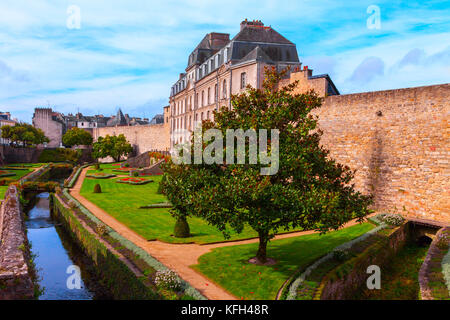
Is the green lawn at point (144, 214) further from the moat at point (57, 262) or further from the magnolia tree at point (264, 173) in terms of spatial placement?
the magnolia tree at point (264, 173)

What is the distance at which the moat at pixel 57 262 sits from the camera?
48.9 feet

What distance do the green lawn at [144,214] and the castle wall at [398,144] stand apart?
900cm

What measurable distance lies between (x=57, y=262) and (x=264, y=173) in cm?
1321

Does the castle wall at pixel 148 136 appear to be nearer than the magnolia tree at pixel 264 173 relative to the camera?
No

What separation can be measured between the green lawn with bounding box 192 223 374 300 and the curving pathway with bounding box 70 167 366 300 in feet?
1.07

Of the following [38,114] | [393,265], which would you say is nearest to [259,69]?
[393,265]

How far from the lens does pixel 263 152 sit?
39.4 ft

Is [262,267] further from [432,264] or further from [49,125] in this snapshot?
[49,125]

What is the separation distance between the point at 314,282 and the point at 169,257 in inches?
244

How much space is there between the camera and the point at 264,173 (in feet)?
38.8

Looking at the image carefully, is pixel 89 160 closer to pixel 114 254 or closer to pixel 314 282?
pixel 114 254

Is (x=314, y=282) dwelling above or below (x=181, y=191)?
below

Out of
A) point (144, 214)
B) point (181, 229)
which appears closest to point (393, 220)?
point (181, 229)

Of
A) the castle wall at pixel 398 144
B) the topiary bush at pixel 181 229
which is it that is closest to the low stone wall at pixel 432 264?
the castle wall at pixel 398 144
